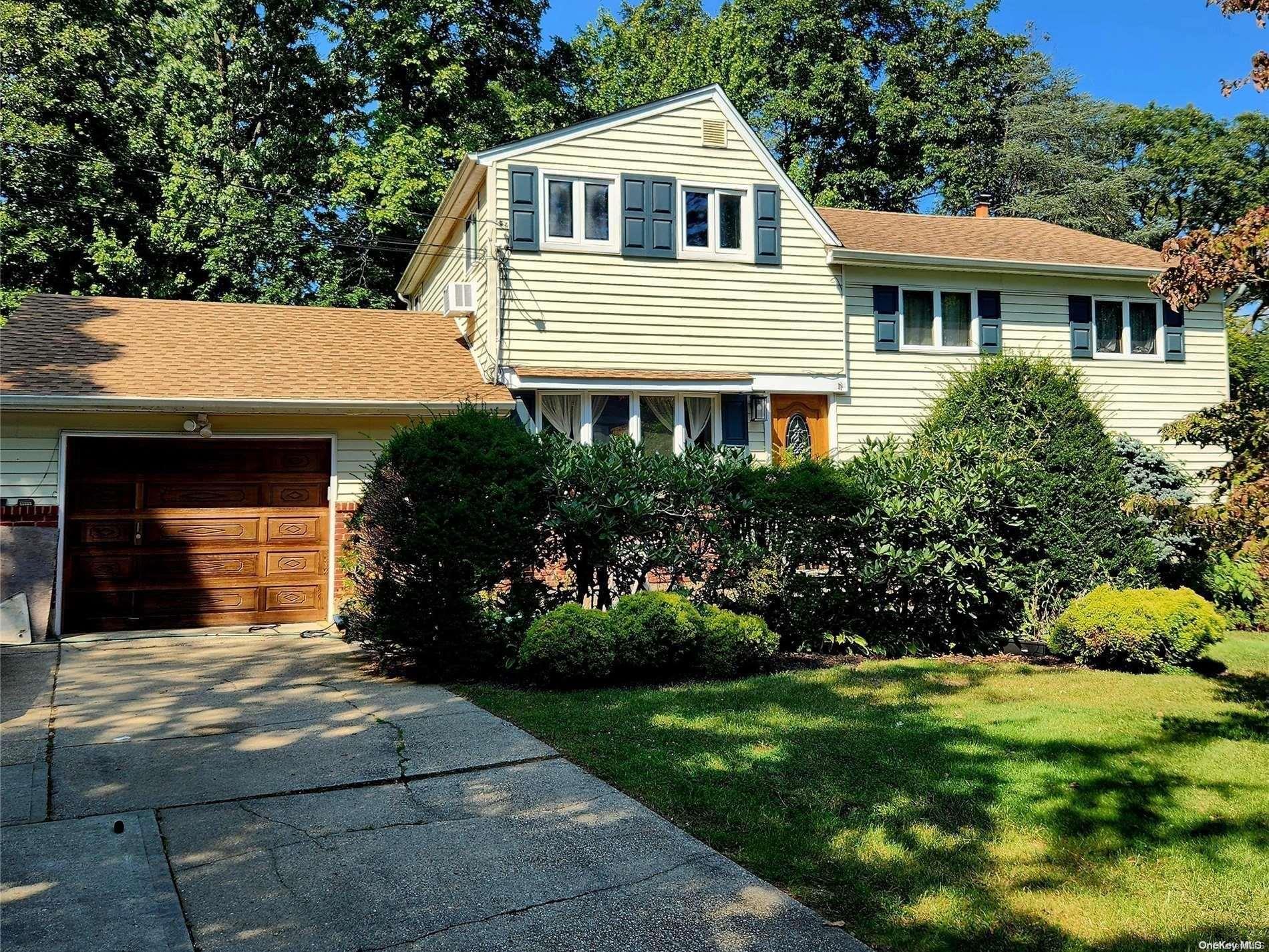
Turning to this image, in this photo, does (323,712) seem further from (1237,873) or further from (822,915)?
(1237,873)

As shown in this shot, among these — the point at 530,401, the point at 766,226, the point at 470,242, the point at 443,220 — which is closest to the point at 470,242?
the point at 470,242

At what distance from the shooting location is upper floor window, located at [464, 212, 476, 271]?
14.3m

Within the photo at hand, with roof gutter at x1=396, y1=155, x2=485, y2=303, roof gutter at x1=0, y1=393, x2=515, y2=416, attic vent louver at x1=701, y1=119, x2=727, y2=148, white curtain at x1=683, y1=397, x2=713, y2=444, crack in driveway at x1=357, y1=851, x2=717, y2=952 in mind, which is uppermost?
attic vent louver at x1=701, y1=119, x2=727, y2=148

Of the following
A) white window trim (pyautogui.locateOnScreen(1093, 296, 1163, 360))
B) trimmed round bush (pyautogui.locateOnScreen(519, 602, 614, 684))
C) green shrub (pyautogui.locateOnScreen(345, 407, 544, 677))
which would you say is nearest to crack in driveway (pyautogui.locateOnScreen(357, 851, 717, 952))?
trimmed round bush (pyautogui.locateOnScreen(519, 602, 614, 684))

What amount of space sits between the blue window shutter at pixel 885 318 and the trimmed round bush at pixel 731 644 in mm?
8643

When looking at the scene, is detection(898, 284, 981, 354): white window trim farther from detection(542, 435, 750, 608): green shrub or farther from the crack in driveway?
the crack in driveway

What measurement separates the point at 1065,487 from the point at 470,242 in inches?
376

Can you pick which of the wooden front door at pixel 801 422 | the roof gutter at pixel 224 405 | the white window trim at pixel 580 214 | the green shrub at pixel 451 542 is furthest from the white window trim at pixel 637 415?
the green shrub at pixel 451 542

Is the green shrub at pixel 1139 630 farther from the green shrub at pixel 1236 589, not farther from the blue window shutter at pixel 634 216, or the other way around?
the blue window shutter at pixel 634 216

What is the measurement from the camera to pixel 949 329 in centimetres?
1578

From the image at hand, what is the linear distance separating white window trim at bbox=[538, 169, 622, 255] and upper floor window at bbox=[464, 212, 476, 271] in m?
1.44

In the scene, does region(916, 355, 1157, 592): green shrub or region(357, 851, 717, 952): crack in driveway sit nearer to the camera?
region(357, 851, 717, 952): crack in driveway

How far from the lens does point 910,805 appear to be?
445cm

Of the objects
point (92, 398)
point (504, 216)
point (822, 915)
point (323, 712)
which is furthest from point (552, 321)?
point (822, 915)
